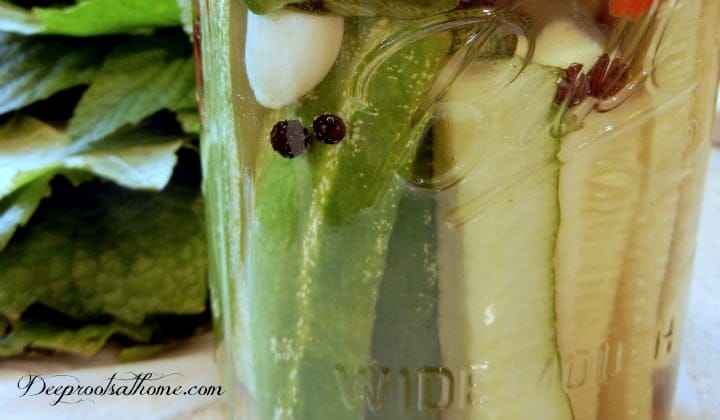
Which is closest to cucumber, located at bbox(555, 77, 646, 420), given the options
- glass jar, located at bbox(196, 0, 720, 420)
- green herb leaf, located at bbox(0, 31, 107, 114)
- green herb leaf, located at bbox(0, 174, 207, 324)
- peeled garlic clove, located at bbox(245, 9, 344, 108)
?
glass jar, located at bbox(196, 0, 720, 420)

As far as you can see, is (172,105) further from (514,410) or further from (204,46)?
(514,410)

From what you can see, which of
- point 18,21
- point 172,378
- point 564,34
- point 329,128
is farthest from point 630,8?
point 18,21

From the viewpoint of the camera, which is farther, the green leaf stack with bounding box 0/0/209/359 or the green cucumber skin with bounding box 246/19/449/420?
the green leaf stack with bounding box 0/0/209/359

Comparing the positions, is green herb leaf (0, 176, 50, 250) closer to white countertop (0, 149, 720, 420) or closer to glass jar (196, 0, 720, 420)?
white countertop (0, 149, 720, 420)

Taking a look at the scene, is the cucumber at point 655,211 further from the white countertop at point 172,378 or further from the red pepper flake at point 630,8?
the white countertop at point 172,378

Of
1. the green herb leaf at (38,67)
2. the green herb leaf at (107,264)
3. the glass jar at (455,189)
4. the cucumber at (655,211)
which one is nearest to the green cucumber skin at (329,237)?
A: the glass jar at (455,189)
